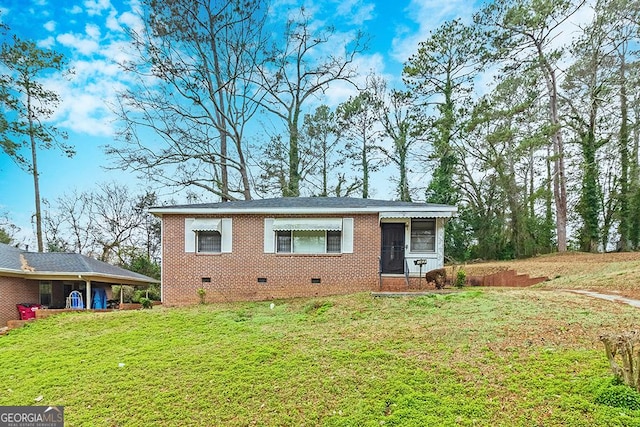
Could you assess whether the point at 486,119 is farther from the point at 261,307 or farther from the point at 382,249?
the point at 261,307

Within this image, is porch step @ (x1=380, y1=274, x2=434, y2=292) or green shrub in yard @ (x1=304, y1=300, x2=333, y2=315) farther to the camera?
porch step @ (x1=380, y1=274, x2=434, y2=292)

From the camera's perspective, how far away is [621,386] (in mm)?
3920

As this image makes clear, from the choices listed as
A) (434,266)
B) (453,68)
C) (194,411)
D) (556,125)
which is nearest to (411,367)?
(194,411)

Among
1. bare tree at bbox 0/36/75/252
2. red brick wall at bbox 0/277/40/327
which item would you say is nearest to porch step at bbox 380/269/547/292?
red brick wall at bbox 0/277/40/327

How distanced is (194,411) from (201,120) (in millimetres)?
20707

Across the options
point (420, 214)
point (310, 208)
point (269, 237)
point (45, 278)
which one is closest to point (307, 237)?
point (310, 208)

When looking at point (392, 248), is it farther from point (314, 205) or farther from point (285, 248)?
point (285, 248)

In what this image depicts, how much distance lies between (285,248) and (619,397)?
32.2 ft

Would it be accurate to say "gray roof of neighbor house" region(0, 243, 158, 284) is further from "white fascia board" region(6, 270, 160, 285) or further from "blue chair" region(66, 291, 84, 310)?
"blue chair" region(66, 291, 84, 310)

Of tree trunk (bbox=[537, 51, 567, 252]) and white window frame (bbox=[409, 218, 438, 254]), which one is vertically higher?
tree trunk (bbox=[537, 51, 567, 252])

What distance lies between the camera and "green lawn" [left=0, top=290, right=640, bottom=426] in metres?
4.22

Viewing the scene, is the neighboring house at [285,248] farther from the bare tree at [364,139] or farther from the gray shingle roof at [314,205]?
the bare tree at [364,139]

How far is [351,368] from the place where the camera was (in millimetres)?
5355

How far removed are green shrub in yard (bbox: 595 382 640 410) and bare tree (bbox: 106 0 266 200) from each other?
69.3 feet
